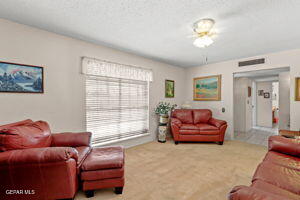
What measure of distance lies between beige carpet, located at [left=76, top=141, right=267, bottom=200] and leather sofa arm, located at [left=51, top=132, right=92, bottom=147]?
0.74 m

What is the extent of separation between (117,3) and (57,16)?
38.3 inches

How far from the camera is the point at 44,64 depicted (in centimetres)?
241

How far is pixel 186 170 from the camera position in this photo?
2428 millimetres

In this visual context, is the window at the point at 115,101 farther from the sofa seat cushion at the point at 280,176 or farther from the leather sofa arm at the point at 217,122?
the sofa seat cushion at the point at 280,176

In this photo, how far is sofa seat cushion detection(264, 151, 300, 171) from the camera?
1581mm

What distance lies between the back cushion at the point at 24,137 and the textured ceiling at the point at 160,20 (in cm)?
156

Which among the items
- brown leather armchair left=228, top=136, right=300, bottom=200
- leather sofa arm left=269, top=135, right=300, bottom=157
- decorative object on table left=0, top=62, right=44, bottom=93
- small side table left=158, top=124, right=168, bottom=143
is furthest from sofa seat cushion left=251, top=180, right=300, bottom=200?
decorative object on table left=0, top=62, right=44, bottom=93

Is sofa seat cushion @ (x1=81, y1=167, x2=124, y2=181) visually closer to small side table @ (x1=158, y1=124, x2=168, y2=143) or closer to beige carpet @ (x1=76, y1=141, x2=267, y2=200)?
beige carpet @ (x1=76, y1=141, x2=267, y2=200)

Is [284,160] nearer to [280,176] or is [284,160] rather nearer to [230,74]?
[280,176]

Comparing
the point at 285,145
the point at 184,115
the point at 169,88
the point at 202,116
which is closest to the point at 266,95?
the point at 202,116

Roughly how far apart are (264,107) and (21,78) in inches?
332

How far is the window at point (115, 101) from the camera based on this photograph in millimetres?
A: 2996

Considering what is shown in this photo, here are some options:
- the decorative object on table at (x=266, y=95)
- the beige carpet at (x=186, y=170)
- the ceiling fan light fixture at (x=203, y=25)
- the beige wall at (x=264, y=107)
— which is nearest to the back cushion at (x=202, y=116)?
the beige carpet at (x=186, y=170)

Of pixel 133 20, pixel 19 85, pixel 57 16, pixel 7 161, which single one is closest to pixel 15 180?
pixel 7 161
